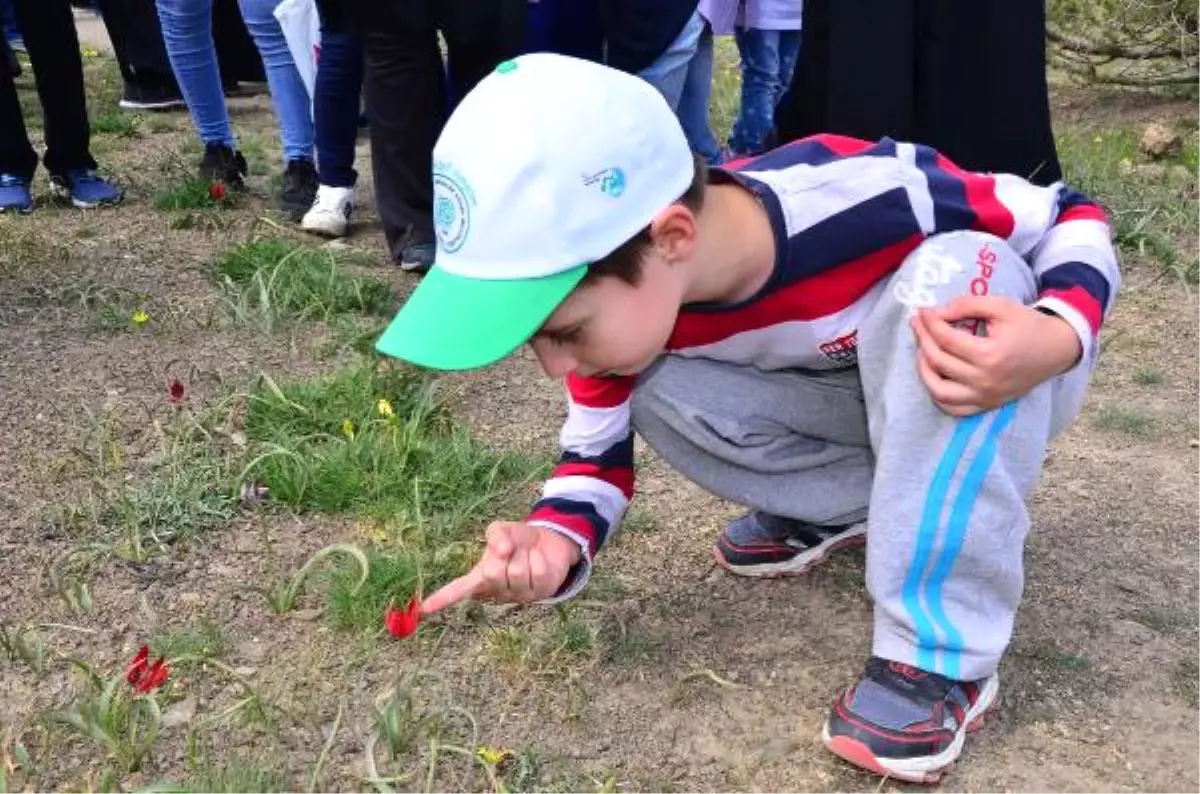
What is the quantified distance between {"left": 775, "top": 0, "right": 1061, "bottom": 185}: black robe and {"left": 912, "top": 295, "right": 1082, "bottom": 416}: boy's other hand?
1.45 meters

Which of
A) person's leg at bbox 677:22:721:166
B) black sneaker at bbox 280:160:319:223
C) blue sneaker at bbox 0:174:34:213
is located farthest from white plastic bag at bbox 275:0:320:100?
person's leg at bbox 677:22:721:166

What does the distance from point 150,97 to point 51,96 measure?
6.47 ft

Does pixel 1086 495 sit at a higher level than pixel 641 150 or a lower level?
lower

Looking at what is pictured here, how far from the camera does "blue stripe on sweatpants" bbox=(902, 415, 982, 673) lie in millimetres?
1654

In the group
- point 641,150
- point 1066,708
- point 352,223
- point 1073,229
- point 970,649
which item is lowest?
point 352,223

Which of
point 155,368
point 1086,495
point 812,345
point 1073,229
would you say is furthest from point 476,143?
point 155,368

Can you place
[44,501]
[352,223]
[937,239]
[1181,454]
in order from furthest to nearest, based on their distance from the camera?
[352,223] → [1181,454] → [44,501] → [937,239]

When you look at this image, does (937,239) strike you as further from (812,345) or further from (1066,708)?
(1066,708)

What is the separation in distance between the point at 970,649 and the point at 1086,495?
87 cm

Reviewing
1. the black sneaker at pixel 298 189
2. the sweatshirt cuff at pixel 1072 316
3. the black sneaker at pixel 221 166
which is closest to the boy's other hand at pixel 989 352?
the sweatshirt cuff at pixel 1072 316

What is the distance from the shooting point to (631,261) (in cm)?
152

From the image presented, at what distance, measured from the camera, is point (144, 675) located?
177 centimetres

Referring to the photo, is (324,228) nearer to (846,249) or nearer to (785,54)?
(785,54)

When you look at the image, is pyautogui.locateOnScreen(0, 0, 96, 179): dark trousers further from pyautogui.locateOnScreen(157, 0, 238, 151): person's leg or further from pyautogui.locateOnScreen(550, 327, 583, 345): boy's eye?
pyautogui.locateOnScreen(550, 327, 583, 345): boy's eye
